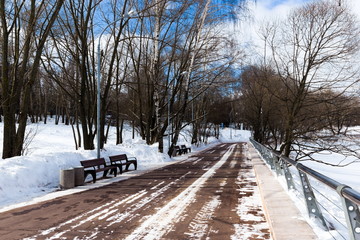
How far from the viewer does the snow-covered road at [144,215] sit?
16.2ft

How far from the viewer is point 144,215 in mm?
6031

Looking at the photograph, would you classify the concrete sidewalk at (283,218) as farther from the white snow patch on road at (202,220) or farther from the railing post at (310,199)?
the white snow patch on road at (202,220)

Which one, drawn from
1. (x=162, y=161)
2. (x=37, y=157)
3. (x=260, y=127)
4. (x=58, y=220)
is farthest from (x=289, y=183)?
(x=260, y=127)

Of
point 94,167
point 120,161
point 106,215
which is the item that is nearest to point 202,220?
point 106,215

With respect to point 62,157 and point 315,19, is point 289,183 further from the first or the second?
point 315,19

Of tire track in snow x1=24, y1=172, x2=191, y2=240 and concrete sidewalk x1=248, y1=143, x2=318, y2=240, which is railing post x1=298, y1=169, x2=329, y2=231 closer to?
concrete sidewalk x1=248, y1=143, x2=318, y2=240

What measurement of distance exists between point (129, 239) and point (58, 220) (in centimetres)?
194

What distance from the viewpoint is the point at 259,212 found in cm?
629

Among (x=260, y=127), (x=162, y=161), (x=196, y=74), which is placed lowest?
(x=162, y=161)

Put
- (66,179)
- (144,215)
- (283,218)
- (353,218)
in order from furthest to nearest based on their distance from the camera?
1. (66,179)
2. (144,215)
3. (283,218)
4. (353,218)

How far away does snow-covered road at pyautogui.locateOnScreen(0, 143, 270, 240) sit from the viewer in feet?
16.2

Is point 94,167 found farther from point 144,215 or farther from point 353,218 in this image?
point 353,218

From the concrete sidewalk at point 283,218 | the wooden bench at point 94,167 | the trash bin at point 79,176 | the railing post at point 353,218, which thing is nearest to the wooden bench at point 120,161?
the wooden bench at point 94,167

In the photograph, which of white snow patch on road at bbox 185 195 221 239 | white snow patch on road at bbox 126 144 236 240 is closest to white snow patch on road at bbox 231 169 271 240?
white snow patch on road at bbox 185 195 221 239
